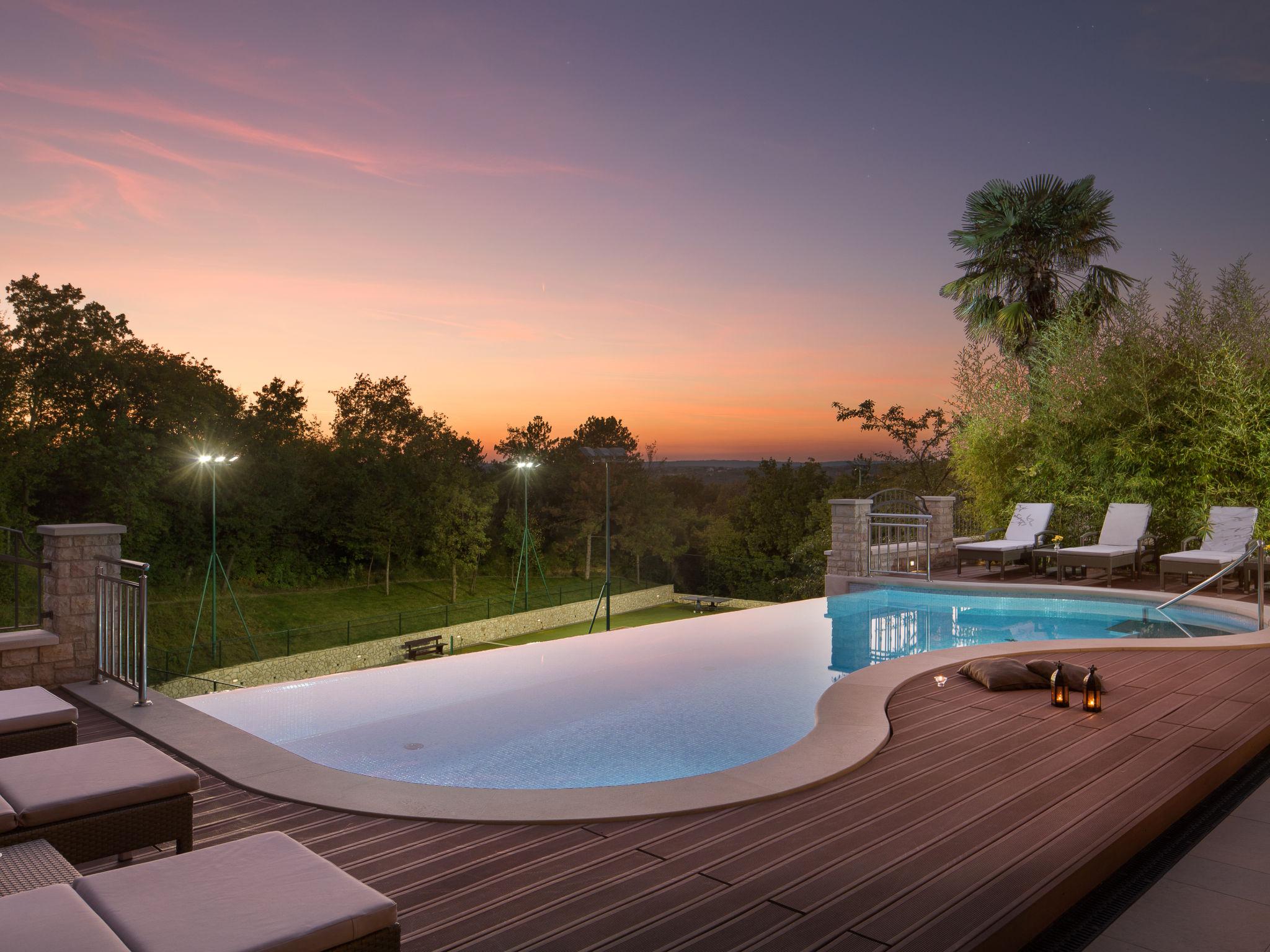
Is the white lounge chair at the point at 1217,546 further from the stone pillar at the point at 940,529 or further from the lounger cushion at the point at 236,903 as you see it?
the lounger cushion at the point at 236,903

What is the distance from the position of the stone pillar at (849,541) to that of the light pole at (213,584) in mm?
15918

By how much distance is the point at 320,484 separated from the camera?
3509cm

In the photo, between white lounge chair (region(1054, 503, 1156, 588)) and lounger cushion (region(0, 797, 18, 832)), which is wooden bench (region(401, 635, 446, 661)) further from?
lounger cushion (region(0, 797, 18, 832))

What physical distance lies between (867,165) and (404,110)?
26.9ft

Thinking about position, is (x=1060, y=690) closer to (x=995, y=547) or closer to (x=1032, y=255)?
(x=995, y=547)

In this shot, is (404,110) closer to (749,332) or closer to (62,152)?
(62,152)

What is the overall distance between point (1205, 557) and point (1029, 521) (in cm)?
283

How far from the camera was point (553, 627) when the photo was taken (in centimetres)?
3056

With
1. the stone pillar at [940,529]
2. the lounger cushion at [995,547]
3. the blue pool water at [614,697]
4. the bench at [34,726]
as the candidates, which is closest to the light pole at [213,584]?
the blue pool water at [614,697]

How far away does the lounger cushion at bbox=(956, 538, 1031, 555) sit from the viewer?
1080cm

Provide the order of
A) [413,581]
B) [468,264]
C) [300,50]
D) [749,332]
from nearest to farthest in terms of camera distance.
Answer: [300,50] → [468,264] → [749,332] → [413,581]

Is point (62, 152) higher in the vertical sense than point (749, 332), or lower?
higher

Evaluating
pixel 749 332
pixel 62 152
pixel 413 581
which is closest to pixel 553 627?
pixel 413 581

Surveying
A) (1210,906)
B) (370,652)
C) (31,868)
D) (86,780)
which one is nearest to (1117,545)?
(1210,906)
